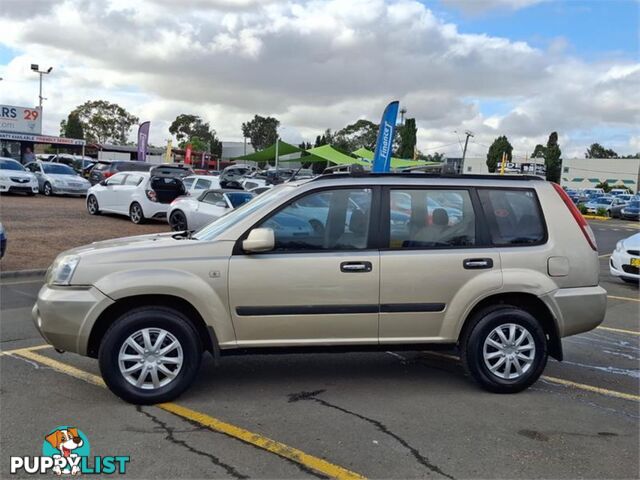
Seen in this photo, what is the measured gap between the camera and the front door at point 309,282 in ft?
14.5

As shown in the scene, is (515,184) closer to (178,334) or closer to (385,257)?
(385,257)

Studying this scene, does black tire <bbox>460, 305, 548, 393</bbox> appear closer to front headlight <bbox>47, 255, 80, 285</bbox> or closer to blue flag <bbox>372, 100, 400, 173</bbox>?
front headlight <bbox>47, 255, 80, 285</bbox>

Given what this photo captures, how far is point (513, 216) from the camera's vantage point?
4.93 meters

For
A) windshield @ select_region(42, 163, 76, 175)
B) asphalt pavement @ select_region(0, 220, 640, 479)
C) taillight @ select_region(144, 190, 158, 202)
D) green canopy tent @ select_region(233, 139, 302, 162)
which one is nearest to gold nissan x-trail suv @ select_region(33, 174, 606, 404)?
asphalt pavement @ select_region(0, 220, 640, 479)

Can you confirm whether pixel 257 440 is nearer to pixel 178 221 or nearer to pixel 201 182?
pixel 178 221

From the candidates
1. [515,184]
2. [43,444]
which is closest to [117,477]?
[43,444]

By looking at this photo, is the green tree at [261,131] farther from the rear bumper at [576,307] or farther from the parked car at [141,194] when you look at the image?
the rear bumper at [576,307]

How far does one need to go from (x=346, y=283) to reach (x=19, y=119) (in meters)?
39.0

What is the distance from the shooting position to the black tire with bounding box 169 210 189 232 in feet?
48.1

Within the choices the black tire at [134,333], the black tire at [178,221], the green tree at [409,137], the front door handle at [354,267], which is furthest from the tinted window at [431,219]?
the green tree at [409,137]

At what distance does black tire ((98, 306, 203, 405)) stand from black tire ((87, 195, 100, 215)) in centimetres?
1527

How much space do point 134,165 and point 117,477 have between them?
25.5 m

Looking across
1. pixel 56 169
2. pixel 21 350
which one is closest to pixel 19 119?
pixel 56 169

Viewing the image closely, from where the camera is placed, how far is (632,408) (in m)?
4.62
